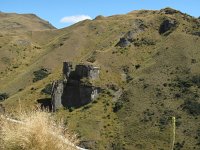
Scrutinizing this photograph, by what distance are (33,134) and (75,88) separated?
9393 centimetres

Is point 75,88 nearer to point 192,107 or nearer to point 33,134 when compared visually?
point 192,107

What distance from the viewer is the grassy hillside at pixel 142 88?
304ft

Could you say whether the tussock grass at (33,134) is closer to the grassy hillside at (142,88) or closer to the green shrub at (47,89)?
the grassy hillside at (142,88)

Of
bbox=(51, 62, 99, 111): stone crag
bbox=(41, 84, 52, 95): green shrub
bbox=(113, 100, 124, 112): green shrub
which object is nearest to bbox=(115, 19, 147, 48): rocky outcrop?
bbox=(51, 62, 99, 111): stone crag

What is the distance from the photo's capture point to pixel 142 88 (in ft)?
356

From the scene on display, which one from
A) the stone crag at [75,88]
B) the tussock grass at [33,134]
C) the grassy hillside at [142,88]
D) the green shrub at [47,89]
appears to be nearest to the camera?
the tussock grass at [33,134]

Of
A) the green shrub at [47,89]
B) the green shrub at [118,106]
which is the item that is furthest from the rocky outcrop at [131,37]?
the green shrub at [118,106]

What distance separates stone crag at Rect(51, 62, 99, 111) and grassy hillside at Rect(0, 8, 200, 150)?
2220mm

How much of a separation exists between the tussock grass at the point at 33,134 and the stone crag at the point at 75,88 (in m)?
88.2

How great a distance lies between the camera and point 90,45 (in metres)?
168

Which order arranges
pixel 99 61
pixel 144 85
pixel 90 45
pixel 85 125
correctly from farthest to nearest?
1. pixel 90 45
2. pixel 99 61
3. pixel 144 85
4. pixel 85 125

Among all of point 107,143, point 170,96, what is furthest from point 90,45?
point 107,143

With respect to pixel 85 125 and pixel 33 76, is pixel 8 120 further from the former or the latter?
pixel 33 76

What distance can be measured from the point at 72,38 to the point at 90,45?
1058cm
